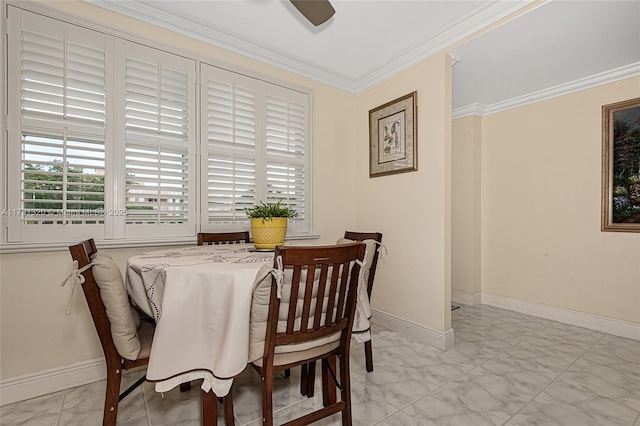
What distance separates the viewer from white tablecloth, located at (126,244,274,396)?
126cm

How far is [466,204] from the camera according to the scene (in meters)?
3.91

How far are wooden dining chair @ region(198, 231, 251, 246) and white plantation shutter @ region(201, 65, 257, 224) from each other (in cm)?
20

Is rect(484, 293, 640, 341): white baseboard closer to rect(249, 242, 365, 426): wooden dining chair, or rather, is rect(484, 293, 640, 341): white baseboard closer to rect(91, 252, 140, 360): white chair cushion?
rect(249, 242, 365, 426): wooden dining chair

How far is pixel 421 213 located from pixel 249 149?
1.69 m

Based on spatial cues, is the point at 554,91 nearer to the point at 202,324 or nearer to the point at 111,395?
the point at 202,324

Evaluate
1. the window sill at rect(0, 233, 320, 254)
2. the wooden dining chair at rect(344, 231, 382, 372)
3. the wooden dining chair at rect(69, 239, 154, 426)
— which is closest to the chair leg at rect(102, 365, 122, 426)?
the wooden dining chair at rect(69, 239, 154, 426)

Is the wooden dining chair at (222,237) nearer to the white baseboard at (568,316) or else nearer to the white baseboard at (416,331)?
the white baseboard at (416,331)

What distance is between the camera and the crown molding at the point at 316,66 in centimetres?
223

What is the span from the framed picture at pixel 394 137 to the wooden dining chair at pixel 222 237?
155 centimetres

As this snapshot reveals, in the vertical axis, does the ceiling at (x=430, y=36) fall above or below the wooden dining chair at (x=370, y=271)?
above

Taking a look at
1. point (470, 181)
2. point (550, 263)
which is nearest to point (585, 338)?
point (550, 263)

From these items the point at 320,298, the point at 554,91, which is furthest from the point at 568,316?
the point at 320,298

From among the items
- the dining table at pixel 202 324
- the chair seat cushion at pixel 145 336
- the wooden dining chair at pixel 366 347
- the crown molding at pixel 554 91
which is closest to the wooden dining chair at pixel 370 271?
the wooden dining chair at pixel 366 347

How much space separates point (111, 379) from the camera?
141 centimetres
